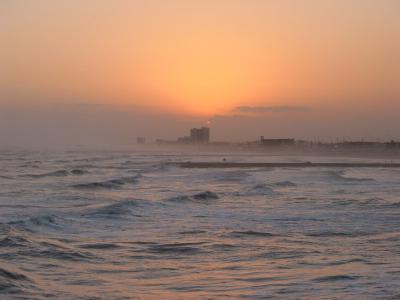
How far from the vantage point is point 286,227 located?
18.2m

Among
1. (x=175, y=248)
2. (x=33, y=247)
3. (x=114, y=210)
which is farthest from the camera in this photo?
(x=114, y=210)

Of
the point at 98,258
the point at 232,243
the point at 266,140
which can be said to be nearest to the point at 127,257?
the point at 98,258

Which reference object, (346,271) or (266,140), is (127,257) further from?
(266,140)

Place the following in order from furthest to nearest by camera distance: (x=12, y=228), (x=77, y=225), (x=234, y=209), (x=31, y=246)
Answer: (x=234, y=209) < (x=77, y=225) < (x=12, y=228) < (x=31, y=246)

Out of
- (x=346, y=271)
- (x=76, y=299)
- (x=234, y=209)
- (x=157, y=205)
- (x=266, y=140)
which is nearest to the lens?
(x=76, y=299)

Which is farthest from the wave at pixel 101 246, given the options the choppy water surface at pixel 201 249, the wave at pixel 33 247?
the wave at pixel 33 247

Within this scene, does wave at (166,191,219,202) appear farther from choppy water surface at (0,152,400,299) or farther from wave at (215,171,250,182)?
wave at (215,171,250,182)

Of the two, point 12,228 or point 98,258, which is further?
point 12,228

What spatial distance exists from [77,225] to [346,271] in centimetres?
1005

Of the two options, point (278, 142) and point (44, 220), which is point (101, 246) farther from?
point (278, 142)

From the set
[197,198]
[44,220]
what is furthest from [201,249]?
[197,198]

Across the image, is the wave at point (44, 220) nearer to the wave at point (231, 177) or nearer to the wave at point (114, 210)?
the wave at point (114, 210)

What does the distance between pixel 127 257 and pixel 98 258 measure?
604mm

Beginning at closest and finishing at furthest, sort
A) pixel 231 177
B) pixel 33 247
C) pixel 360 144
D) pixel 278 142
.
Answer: pixel 33 247 → pixel 231 177 → pixel 360 144 → pixel 278 142
